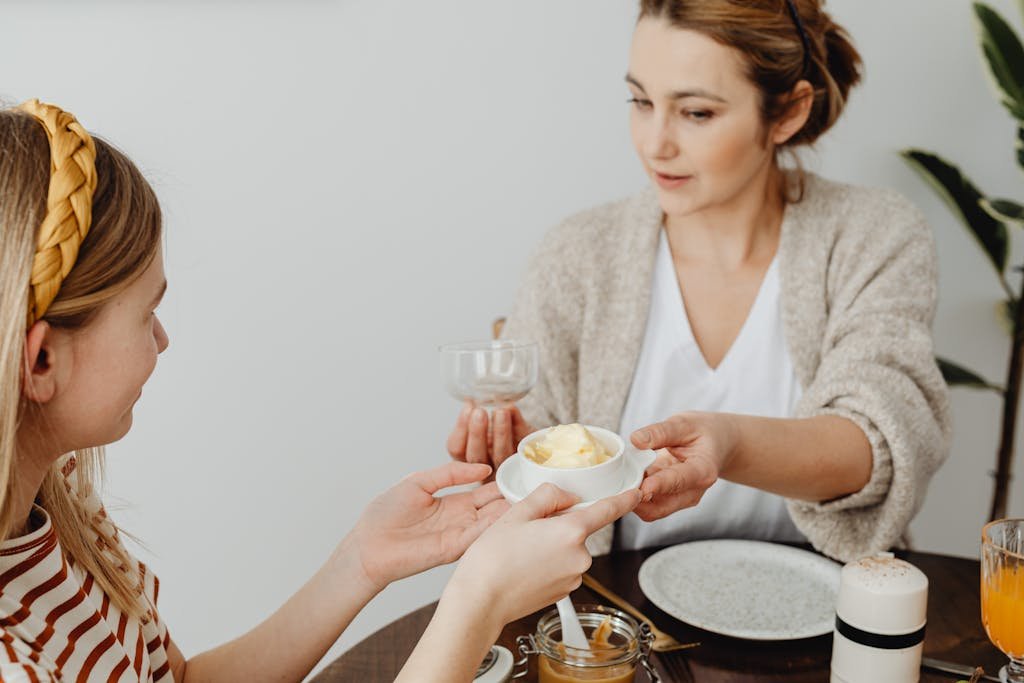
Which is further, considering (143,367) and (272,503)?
(272,503)

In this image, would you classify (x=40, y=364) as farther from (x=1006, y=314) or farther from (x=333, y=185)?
(x=1006, y=314)

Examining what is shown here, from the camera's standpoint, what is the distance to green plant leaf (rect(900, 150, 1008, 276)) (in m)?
2.28

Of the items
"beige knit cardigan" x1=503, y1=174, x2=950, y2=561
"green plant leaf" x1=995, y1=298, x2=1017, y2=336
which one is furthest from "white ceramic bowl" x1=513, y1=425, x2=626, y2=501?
"green plant leaf" x1=995, y1=298, x2=1017, y2=336

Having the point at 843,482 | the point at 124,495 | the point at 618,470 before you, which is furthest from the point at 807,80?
the point at 124,495

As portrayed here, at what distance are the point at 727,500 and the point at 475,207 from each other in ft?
3.25

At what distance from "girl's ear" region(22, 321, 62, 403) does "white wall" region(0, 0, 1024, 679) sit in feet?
4.34

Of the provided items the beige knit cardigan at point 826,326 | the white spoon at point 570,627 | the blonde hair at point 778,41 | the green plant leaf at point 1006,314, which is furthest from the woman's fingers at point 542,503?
the green plant leaf at point 1006,314

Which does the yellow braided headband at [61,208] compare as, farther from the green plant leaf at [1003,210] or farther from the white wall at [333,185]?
the green plant leaf at [1003,210]

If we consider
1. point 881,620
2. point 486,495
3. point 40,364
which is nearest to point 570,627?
point 486,495

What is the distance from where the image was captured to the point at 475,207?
2.38 metres

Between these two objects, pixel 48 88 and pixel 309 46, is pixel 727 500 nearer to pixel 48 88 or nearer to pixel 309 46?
pixel 309 46

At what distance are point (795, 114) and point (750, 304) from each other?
0.40m

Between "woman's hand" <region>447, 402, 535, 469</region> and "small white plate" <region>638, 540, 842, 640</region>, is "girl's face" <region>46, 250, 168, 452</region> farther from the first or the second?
"small white plate" <region>638, 540, 842, 640</region>

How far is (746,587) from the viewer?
4.81 feet
